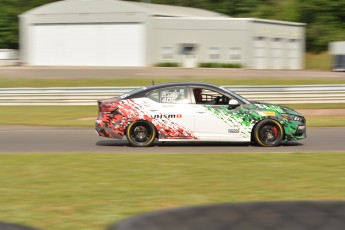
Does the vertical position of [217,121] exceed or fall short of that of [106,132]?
it exceeds it

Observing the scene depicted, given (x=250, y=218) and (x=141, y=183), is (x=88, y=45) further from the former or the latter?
(x=250, y=218)

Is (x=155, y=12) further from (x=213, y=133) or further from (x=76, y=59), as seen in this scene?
(x=213, y=133)

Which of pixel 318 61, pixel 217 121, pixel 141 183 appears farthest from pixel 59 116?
pixel 318 61

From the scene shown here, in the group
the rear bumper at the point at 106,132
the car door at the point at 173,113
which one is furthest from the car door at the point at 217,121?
the rear bumper at the point at 106,132

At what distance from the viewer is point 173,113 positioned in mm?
14094

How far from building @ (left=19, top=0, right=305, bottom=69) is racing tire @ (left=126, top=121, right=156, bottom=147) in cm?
4300

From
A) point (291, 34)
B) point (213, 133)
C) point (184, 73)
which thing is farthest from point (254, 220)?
point (291, 34)

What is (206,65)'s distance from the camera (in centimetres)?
5675

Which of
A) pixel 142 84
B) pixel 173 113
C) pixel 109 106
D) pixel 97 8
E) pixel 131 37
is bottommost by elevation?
pixel 173 113

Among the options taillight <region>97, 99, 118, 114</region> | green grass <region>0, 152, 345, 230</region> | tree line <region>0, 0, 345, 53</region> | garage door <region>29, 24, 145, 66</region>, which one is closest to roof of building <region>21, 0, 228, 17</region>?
garage door <region>29, 24, 145, 66</region>

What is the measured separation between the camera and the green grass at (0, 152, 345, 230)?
A: 279 inches

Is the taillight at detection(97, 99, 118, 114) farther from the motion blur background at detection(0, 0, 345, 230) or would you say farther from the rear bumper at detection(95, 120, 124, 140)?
the motion blur background at detection(0, 0, 345, 230)

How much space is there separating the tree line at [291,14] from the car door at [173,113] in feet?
199

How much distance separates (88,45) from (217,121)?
45539mm
